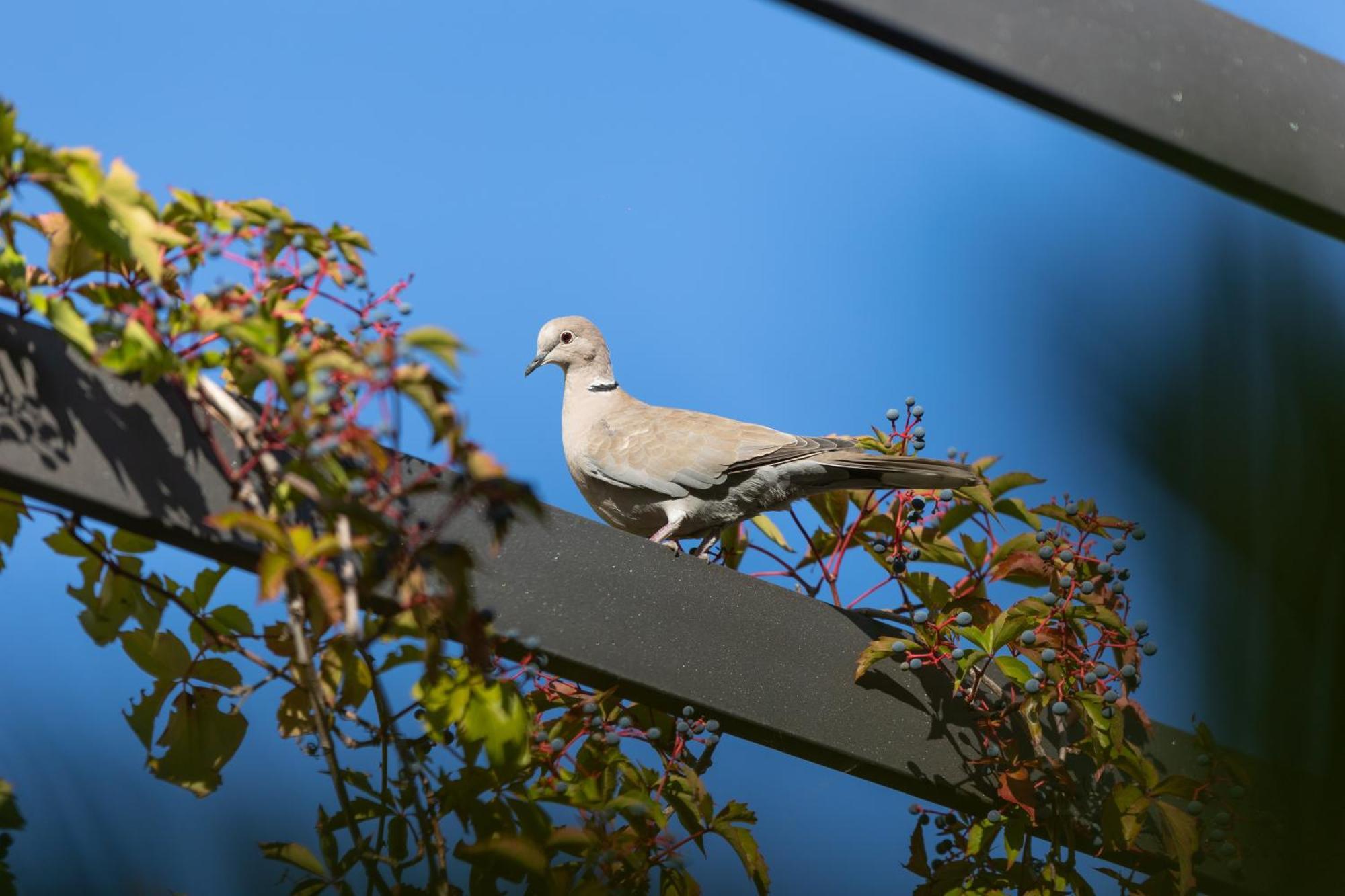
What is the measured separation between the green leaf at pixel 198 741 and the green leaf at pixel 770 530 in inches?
37.0

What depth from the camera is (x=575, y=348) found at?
2.64 metres

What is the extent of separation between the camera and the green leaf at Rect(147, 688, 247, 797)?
55.2 inches

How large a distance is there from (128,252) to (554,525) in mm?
553

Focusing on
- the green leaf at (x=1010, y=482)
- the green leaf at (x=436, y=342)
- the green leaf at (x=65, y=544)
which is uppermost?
the green leaf at (x=1010, y=482)

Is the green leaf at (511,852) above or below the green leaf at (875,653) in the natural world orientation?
below

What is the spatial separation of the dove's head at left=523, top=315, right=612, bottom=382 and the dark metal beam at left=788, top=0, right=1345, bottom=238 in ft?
4.29

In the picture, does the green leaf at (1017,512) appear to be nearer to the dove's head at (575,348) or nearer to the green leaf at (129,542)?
the dove's head at (575,348)

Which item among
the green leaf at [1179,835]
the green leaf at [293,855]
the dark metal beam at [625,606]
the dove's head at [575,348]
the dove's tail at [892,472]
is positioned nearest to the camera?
the dark metal beam at [625,606]

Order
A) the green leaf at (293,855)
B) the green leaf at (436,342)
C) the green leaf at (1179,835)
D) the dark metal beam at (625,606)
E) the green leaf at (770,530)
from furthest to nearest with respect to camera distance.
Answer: the green leaf at (770,530)
the green leaf at (1179,835)
the green leaf at (293,855)
the dark metal beam at (625,606)
the green leaf at (436,342)

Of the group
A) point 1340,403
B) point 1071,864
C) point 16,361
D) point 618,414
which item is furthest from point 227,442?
point 618,414

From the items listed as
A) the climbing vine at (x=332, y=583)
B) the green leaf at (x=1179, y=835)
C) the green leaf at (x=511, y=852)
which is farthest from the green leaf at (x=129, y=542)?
the green leaf at (x=1179, y=835)

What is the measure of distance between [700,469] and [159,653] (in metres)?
0.93

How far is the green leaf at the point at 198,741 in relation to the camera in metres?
1.40

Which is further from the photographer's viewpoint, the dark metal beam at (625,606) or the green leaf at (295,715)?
the green leaf at (295,715)
